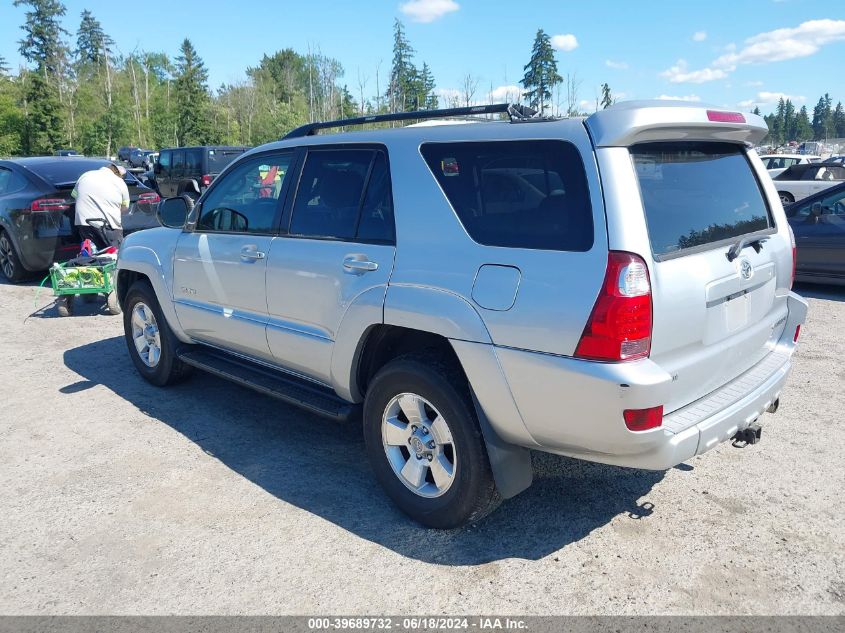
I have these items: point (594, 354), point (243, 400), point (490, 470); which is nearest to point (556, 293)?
point (594, 354)

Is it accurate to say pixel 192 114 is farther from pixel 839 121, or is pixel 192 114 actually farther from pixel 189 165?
pixel 839 121

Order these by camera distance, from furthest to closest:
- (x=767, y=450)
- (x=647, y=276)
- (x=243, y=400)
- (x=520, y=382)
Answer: (x=243, y=400), (x=767, y=450), (x=520, y=382), (x=647, y=276)

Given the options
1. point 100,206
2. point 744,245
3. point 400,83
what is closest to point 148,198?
point 100,206

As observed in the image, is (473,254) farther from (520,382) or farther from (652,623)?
(652,623)

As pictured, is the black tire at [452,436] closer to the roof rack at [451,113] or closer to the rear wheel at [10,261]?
the roof rack at [451,113]

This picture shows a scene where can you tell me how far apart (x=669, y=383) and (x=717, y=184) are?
1.20 metres

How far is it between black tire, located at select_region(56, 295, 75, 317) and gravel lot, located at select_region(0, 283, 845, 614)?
3377 mm

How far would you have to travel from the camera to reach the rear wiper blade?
3.03 meters

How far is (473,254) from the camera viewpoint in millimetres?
3012

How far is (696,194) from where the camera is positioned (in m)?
3.07

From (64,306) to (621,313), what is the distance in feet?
24.8

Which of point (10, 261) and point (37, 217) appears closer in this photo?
point (37, 217)

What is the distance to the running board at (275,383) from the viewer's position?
3791mm

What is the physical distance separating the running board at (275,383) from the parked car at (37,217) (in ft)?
18.0
